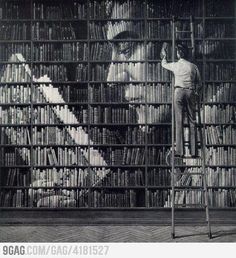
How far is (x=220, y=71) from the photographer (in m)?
5.96

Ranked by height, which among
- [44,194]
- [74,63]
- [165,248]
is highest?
[74,63]

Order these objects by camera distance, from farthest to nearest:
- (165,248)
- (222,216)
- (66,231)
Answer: (222,216) → (66,231) → (165,248)

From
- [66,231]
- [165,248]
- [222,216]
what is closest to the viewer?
[165,248]

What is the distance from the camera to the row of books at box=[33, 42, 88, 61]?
19.8 ft

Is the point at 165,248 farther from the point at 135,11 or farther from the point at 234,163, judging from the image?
the point at 135,11

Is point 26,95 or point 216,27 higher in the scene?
point 216,27

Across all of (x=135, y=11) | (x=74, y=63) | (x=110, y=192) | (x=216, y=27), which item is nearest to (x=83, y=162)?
(x=110, y=192)

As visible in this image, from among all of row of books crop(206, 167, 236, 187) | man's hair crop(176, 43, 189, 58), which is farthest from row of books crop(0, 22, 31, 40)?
row of books crop(206, 167, 236, 187)

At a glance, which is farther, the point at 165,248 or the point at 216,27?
the point at 216,27

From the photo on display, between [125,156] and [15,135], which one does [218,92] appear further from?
[15,135]

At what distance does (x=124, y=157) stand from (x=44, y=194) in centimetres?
124

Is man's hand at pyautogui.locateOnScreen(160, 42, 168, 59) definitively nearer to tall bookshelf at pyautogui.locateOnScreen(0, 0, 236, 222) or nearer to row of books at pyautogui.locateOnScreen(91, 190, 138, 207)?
tall bookshelf at pyautogui.locateOnScreen(0, 0, 236, 222)

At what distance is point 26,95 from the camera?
6.07m

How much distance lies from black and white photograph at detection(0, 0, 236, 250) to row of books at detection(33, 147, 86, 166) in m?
0.01
